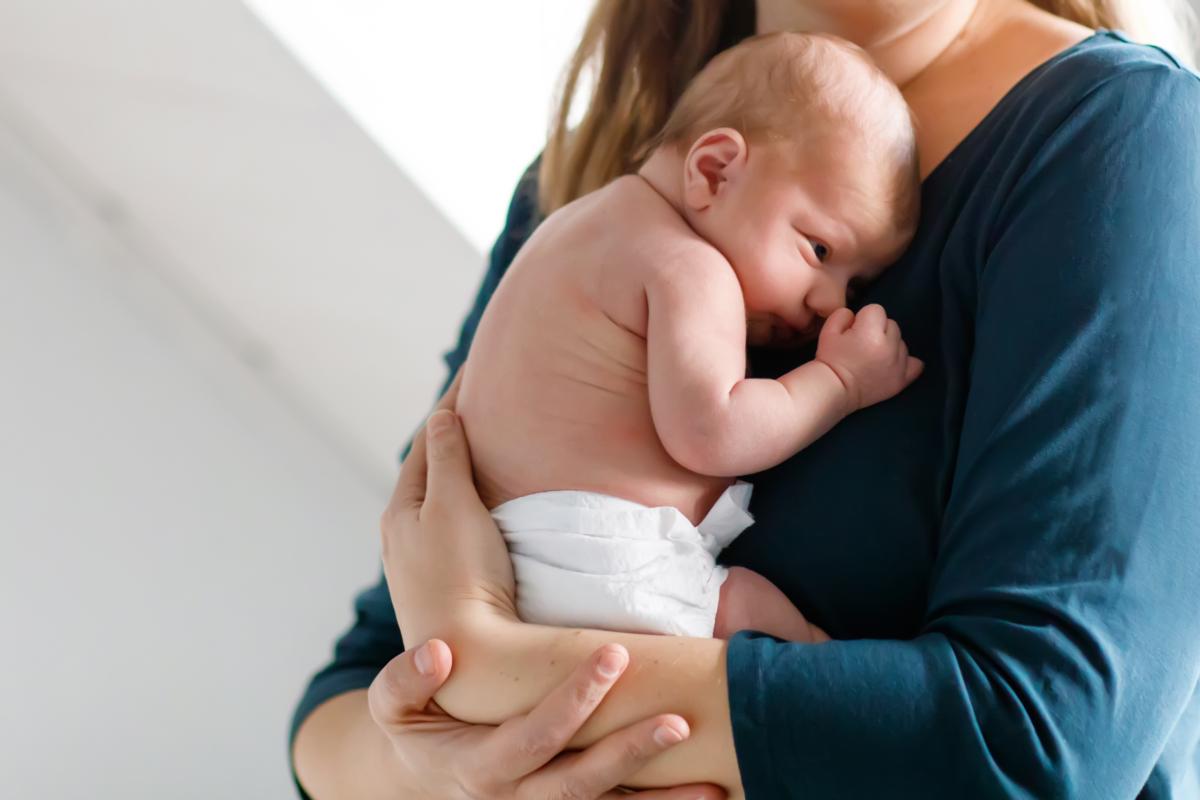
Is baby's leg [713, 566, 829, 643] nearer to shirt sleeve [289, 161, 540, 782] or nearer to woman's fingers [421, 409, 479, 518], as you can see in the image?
woman's fingers [421, 409, 479, 518]

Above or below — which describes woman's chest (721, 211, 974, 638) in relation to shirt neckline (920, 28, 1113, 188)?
below

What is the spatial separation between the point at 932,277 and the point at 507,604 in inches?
15.1

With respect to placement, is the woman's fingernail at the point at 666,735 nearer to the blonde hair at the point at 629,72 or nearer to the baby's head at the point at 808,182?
the baby's head at the point at 808,182

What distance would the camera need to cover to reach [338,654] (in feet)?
4.20

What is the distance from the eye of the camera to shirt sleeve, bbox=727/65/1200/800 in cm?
73

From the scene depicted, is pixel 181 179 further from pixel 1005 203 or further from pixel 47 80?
pixel 1005 203

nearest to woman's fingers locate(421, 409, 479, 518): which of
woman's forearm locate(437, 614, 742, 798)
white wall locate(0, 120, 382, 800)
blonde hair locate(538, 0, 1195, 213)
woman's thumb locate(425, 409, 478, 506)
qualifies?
woman's thumb locate(425, 409, 478, 506)

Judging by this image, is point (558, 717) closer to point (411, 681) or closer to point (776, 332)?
point (411, 681)

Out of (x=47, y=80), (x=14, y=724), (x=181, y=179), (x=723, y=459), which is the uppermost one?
(x=47, y=80)

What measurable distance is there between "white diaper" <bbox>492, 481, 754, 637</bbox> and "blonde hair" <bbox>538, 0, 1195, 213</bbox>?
493 millimetres

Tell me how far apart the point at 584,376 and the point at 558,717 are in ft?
0.84

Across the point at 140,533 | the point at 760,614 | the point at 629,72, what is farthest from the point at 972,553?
the point at 140,533

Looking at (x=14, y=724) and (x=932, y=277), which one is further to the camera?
(x=14, y=724)

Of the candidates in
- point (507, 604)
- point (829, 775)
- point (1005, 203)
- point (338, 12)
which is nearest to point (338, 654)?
point (507, 604)
